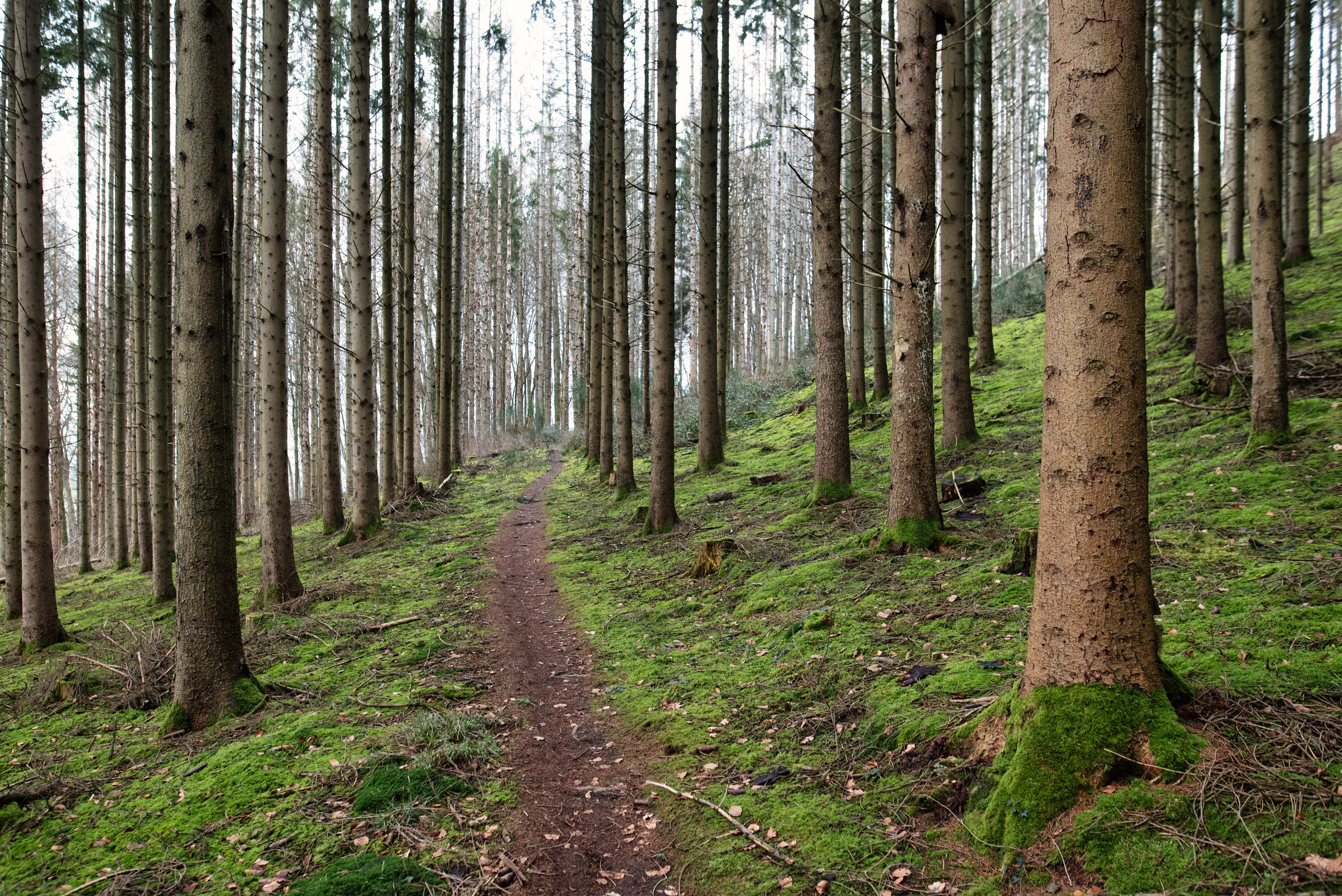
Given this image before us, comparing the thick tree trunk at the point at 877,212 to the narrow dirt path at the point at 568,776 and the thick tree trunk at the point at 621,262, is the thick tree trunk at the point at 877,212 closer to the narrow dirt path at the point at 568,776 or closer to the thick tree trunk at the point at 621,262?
the thick tree trunk at the point at 621,262

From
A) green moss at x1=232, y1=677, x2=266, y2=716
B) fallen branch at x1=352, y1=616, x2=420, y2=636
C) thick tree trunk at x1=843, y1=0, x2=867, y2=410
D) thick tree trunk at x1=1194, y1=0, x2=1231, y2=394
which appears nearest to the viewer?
green moss at x1=232, y1=677, x2=266, y2=716

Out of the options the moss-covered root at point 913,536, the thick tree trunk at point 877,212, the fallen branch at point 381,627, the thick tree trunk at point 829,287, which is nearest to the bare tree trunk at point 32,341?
the fallen branch at point 381,627

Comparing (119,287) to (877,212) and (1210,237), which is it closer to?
(877,212)

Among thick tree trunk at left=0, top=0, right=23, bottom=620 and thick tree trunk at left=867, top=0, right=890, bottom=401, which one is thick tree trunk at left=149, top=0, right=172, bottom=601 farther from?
thick tree trunk at left=867, top=0, right=890, bottom=401

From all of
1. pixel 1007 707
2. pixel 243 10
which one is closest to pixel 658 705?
pixel 1007 707

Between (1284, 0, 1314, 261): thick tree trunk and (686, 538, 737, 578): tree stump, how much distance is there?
41.1ft

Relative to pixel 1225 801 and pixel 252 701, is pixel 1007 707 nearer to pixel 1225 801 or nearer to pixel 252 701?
pixel 1225 801

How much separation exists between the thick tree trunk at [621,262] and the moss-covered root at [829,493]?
17.9 feet

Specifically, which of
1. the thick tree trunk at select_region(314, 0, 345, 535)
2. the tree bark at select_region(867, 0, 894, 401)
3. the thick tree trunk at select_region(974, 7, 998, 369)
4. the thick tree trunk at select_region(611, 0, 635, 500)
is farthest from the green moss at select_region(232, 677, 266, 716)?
the thick tree trunk at select_region(974, 7, 998, 369)

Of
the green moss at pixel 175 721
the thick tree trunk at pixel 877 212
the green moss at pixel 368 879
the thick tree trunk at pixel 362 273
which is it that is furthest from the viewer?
the thick tree trunk at pixel 877 212

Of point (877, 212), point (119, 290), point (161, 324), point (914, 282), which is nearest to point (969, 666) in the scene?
point (914, 282)

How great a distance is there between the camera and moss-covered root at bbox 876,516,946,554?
6312 mm

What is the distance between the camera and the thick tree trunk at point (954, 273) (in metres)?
9.51

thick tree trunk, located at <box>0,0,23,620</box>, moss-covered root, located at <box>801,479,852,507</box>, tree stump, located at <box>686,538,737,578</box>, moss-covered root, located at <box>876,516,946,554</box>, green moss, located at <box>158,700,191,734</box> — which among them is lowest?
green moss, located at <box>158,700,191,734</box>
